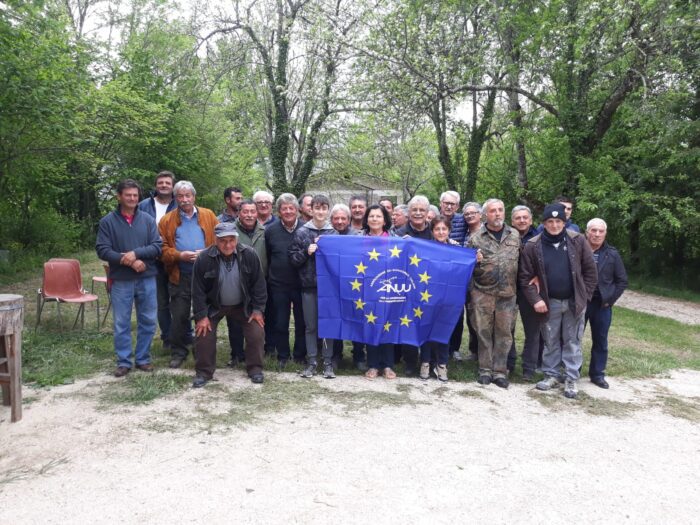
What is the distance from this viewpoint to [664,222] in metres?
12.1

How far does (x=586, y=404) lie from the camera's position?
192 inches

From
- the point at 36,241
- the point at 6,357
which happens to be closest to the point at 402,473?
the point at 6,357

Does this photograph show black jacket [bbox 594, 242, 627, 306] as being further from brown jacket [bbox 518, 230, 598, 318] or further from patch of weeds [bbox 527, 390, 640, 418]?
patch of weeds [bbox 527, 390, 640, 418]

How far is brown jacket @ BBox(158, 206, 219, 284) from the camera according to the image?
5.34 m

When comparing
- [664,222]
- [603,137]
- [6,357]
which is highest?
[603,137]

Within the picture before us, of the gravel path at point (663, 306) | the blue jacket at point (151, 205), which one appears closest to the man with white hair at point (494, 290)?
A: the blue jacket at point (151, 205)

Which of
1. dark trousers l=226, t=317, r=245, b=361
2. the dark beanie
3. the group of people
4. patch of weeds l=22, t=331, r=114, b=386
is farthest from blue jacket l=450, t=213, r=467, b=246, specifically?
patch of weeds l=22, t=331, r=114, b=386

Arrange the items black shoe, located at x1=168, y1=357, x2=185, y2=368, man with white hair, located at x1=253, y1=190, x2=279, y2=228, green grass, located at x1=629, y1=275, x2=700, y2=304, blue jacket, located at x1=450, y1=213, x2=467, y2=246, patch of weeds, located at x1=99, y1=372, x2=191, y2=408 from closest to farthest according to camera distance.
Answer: patch of weeds, located at x1=99, y1=372, x2=191, y2=408, black shoe, located at x1=168, y1=357, x2=185, y2=368, man with white hair, located at x1=253, y1=190, x2=279, y2=228, blue jacket, located at x1=450, y1=213, x2=467, y2=246, green grass, located at x1=629, y1=275, x2=700, y2=304

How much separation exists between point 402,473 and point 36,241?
15.5m

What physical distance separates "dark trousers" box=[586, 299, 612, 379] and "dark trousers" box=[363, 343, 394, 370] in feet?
7.26

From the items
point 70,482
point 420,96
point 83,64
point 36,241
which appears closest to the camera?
point 70,482

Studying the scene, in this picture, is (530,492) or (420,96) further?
(420,96)

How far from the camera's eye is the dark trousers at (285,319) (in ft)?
18.0

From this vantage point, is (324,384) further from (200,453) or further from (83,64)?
(83,64)
